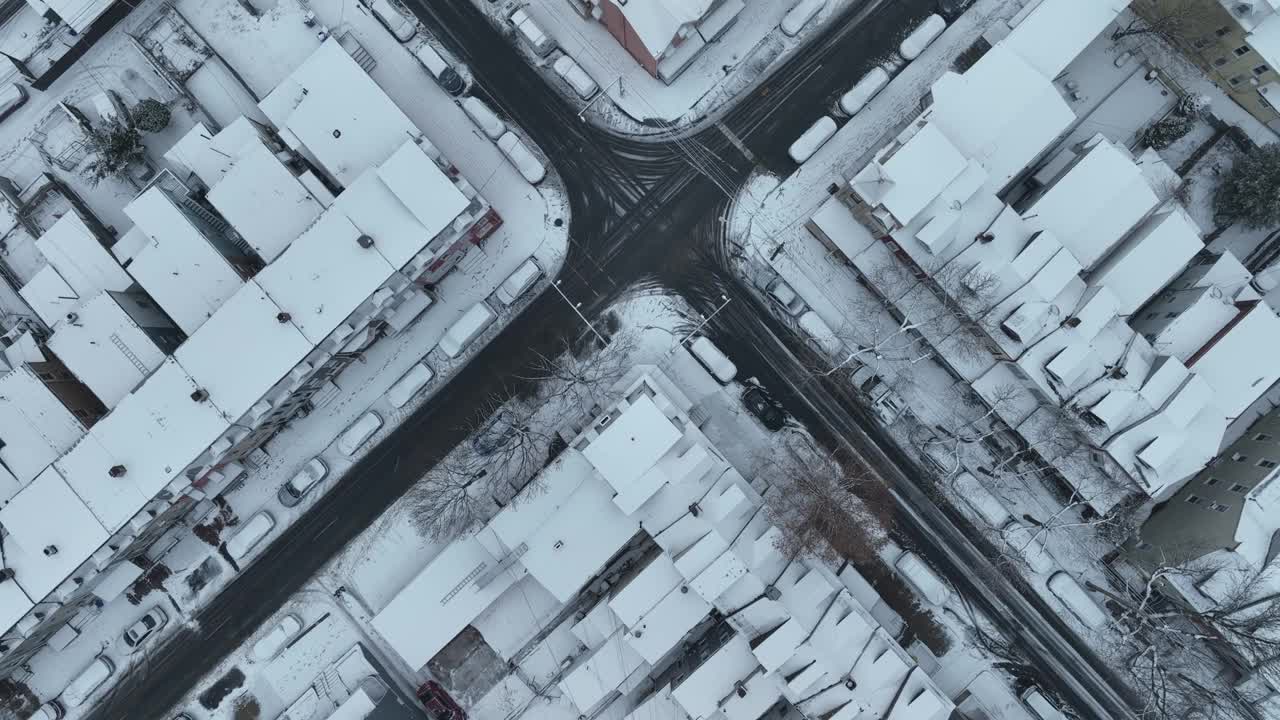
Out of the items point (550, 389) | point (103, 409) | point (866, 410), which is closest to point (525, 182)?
point (550, 389)

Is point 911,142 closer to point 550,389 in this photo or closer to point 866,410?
point 866,410

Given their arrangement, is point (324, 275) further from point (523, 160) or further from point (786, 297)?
point (786, 297)

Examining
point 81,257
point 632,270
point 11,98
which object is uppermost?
point 11,98

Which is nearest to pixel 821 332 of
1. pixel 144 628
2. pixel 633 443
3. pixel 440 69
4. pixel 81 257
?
pixel 633 443

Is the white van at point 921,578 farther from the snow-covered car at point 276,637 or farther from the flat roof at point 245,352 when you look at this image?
the snow-covered car at point 276,637

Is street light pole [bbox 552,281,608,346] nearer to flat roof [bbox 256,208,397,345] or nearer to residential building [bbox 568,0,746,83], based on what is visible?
flat roof [bbox 256,208,397,345]
